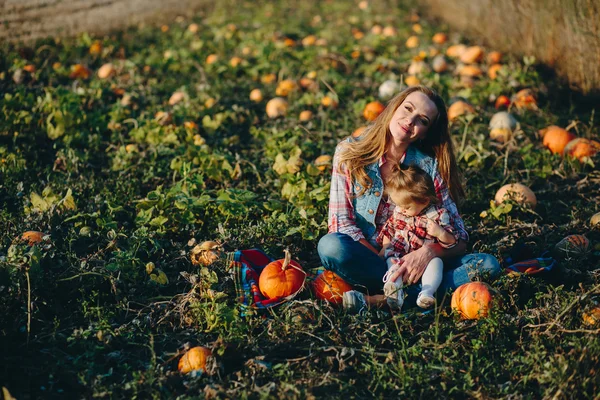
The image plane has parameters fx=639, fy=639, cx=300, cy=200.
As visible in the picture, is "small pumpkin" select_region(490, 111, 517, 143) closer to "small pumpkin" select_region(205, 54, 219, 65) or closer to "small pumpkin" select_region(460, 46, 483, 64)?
"small pumpkin" select_region(460, 46, 483, 64)

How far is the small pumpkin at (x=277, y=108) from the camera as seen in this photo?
6.04m

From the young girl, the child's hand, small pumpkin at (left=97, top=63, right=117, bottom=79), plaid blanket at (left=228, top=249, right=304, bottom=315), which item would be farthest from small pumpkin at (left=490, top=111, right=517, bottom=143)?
small pumpkin at (left=97, top=63, right=117, bottom=79)

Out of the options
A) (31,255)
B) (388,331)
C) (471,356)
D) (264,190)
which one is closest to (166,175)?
(264,190)

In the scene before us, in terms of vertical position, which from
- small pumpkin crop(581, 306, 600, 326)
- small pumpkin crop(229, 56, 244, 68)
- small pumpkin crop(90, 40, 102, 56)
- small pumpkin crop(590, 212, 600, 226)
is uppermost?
small pumpkin crop(90, 40, 102, 56)

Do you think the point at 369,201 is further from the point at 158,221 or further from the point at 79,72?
the point at 79,72

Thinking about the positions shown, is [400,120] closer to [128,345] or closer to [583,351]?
[583,351]

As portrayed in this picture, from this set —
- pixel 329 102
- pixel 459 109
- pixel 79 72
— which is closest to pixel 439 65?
pixel 459 109

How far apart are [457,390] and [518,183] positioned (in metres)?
2.17

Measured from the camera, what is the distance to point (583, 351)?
2.89 meters

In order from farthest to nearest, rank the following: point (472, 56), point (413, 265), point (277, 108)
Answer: point (472, 56) < point (277, 108) < point (413, 265)

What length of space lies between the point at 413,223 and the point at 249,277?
1014 millimetres

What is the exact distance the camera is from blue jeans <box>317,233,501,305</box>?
355 centimetres

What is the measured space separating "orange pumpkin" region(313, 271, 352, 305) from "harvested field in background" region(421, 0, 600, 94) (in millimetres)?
3428

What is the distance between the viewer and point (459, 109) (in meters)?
5.66
